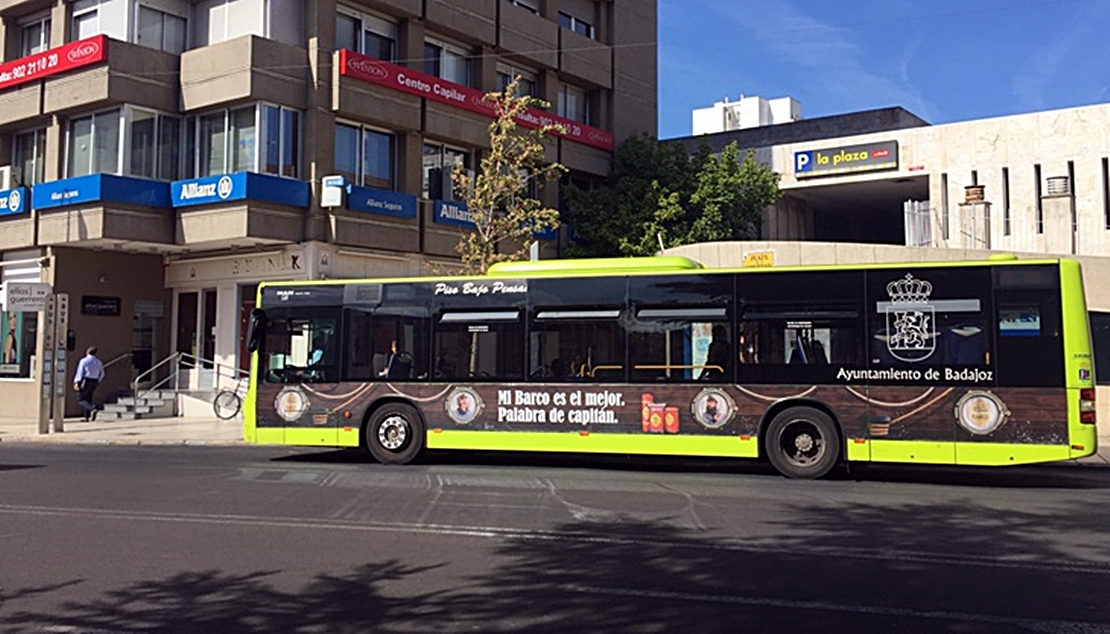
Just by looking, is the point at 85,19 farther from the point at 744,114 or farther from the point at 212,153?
the point at 744,114

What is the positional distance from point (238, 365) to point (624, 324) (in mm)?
15314

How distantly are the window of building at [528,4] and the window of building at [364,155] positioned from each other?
7493mm

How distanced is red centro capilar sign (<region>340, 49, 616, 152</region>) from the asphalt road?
1416 centimetres

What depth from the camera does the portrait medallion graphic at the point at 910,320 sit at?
12.1m

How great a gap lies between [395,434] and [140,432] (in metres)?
8.97

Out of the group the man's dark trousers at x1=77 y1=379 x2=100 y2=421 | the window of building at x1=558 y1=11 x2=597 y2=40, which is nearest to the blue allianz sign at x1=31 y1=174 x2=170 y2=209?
the man's dark trousers at x1=77 y1=379 x2=100 y2=421

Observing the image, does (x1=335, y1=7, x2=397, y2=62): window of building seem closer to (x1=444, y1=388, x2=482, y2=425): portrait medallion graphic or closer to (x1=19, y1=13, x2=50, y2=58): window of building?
(x1=19, y1=13, x2=50, y2=58): window of building

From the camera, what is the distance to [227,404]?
2347 cm

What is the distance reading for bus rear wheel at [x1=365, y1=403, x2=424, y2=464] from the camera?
1427 cm

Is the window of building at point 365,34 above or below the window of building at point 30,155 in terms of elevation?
above

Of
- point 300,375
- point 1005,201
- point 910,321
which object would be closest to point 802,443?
point 910,321

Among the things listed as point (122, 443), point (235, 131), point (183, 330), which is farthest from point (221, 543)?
point (183, 330)

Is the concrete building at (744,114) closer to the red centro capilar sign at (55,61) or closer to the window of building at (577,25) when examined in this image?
the window of building at (577,25)

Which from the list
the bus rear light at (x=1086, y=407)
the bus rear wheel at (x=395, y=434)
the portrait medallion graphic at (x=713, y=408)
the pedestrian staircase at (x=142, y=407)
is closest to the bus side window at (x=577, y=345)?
the portrait medallion graphic at (x=713, y=408)
